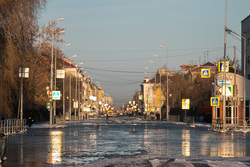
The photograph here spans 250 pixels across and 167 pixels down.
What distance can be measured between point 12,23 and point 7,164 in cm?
824

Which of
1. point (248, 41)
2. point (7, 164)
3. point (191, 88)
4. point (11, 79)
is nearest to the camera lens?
point (7, 164)

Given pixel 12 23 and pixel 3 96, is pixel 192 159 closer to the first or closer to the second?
pixel 12 23

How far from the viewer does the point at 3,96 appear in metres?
25.2

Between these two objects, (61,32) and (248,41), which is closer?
(61,32)

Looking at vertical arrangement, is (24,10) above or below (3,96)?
above

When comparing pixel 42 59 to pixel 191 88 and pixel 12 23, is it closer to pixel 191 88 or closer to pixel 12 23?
pixel 12 23

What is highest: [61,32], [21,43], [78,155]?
[61,32]

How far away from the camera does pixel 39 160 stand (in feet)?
51.8

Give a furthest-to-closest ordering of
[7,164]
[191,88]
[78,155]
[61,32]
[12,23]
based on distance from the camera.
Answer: [191,88] → [61,32] → [12,23] → [78,155] → [7,164]

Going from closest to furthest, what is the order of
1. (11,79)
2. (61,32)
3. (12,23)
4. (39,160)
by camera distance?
(39,160)
(12,23)
(11,79)
(61,32)

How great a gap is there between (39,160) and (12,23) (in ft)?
24.8

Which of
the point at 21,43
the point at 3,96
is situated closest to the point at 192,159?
the point at 21,43

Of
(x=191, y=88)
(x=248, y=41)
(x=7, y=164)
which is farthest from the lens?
(x=191, y=88)

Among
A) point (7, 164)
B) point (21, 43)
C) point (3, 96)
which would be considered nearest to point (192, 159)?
point (7, 164)
